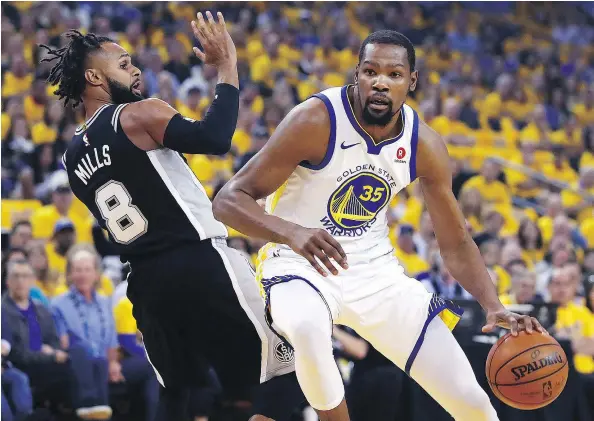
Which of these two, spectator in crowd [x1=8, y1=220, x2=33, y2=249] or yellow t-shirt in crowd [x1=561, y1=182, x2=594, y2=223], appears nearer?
spectator in crowd [x1=8, y1=220, x2=33, y2=249]

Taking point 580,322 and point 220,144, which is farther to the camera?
point 580,322

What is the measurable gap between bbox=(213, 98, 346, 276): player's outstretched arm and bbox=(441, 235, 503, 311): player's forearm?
0.83m

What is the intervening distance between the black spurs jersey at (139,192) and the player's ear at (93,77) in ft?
0.51

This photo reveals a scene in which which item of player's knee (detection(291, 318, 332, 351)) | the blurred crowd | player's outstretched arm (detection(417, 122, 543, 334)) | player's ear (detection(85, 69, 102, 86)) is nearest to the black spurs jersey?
player's ear (detection(85, 69, 102, 86))

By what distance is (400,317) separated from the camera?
14.1 ft

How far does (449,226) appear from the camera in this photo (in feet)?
15.1

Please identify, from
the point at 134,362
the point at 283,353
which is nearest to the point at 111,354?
the point at 134,362

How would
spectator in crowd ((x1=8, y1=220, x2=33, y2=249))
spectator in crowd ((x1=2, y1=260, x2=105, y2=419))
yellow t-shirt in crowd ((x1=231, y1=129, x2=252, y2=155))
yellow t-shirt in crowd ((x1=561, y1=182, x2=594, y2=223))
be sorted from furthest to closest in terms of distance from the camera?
yellow t-shirt in crowd ((x1=561, y1=182, x2=594, y2=223)) → yellow t-shirt in crowd ((x1=231, y1=129, x2=252, y2=155)) → spectator in crowd ((x1=8, y1=220, x2=33, y2=249)) → spectator in crowd ((x1=2, y1=260, x2=105, y2=419))

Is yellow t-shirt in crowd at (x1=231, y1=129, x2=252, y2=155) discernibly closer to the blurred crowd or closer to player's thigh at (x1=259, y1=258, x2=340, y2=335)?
the blurred crowd

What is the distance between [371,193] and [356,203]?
8 cm

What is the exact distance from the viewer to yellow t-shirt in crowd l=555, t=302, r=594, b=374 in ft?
25.1

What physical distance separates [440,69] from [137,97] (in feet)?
41.0

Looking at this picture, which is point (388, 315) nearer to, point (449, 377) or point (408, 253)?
point (449, 377)

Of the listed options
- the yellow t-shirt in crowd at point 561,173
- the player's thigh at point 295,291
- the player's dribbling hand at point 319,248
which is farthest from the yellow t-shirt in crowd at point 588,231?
the player's dribbling hand at point 319,248
